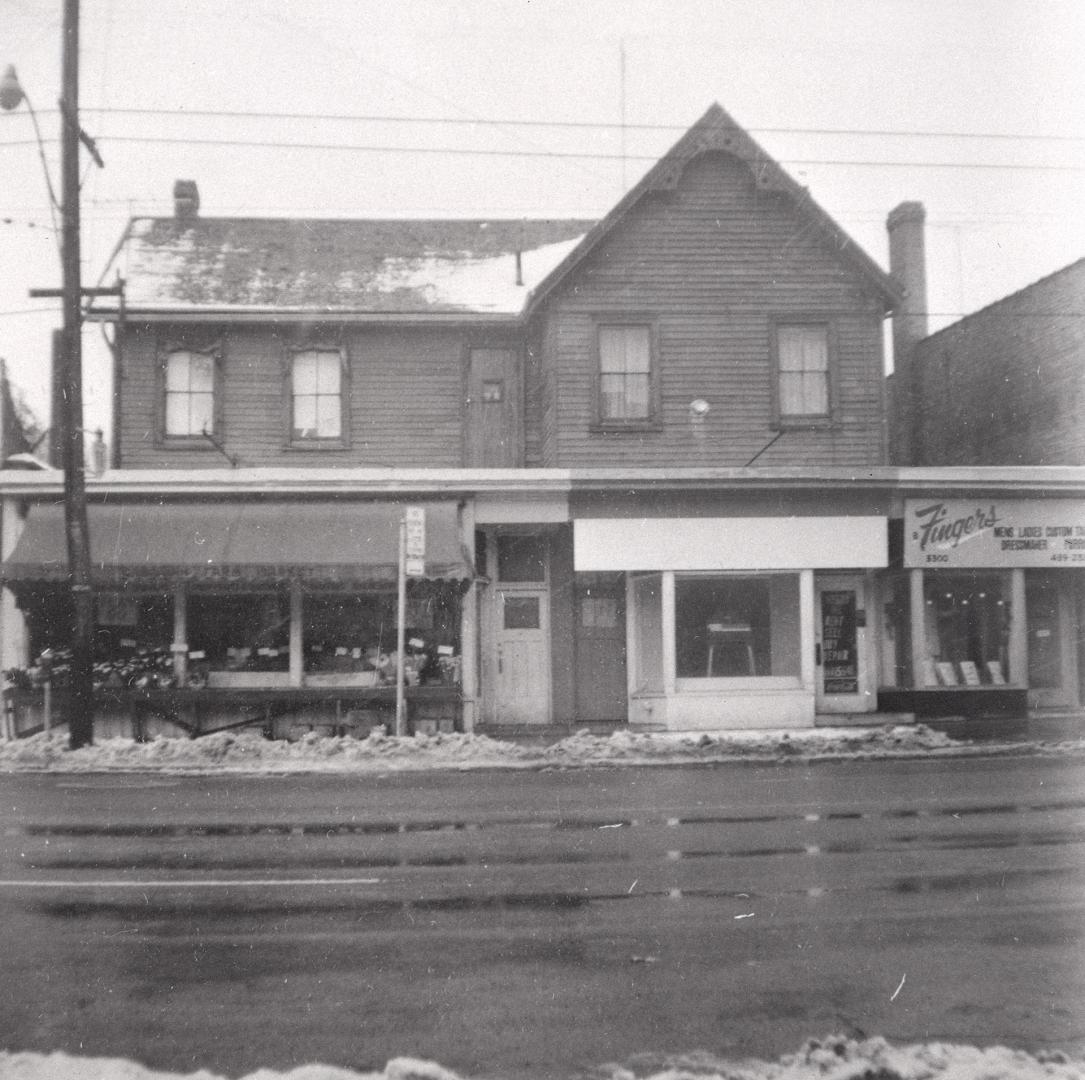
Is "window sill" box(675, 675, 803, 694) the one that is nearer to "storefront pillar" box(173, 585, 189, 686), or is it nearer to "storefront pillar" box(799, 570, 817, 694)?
"storefront pillar" box(799, 570, 817, 694)

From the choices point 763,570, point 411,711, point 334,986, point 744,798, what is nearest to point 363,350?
point 411,711

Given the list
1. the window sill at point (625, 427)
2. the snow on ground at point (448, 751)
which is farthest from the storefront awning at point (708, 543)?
the snow on ground at point (448, 751)

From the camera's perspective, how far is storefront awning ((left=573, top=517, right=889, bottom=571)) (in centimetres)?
1848

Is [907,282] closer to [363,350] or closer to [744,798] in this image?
[363,350]

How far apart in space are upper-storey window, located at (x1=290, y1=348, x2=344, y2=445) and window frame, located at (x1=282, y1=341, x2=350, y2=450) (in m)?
0.02

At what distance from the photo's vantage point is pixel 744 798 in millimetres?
11977

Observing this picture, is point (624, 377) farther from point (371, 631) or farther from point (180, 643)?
point (180, 643)

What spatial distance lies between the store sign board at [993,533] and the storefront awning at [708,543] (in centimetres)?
139

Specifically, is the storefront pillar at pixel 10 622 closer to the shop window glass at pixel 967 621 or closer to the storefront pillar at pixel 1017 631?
the shop window glass at pixel 967 621

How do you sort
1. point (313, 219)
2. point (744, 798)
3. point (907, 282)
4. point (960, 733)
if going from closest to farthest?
point (744, 798)
point (960, 733)
point (313, 219)
point (907, 282)

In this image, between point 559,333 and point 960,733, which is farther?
point 559,333

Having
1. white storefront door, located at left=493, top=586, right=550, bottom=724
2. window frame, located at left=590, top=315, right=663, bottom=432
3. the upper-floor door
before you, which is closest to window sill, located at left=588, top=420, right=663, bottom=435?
window frame, located at left=590, top=315, right=663, bottom=432

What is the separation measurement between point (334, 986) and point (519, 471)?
13045 millimetres

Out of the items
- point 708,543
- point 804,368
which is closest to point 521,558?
point 708,543
